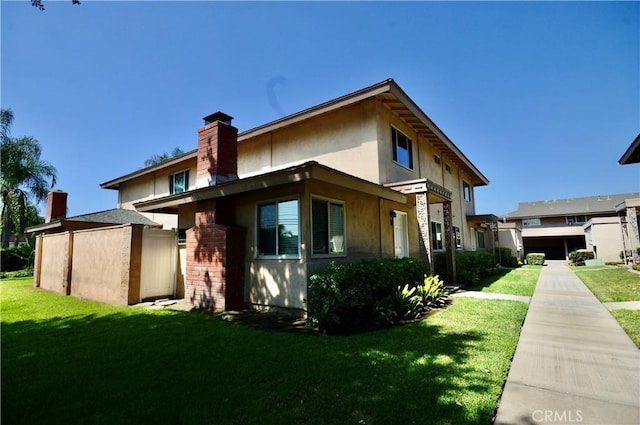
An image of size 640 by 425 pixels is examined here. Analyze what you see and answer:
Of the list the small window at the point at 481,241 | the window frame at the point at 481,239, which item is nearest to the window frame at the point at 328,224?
the window frame at the point at 481,239

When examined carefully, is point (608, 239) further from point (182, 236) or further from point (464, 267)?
point (182, 236)

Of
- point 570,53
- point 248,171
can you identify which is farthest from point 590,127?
point 248,171

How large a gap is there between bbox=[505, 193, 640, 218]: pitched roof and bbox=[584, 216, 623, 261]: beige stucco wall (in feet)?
43.7

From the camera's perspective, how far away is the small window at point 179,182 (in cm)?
1727

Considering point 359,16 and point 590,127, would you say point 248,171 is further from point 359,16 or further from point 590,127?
point 590,127

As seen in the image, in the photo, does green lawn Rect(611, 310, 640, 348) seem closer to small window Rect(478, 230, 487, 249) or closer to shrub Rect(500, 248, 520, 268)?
small window Rect(478, 230, 487, 249)

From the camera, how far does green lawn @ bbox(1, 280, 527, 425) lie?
316 cm

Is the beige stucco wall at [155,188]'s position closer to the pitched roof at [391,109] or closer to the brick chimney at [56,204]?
the pitched roof at [391,109]

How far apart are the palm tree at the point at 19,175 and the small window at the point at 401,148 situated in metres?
30.5

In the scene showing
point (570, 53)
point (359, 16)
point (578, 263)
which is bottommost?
point (578, 263)

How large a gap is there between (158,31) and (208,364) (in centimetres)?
1073

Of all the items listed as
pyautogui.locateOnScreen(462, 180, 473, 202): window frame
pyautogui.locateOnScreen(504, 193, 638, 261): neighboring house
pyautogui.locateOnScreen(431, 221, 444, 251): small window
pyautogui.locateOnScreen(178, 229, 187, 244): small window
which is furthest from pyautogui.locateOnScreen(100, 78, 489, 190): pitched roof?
pyautogui.locateOnScreen(504, 193, 638, 261): neighboring house

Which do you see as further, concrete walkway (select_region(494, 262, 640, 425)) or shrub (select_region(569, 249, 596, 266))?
shrub (select_region(569, 249, 596, 266))

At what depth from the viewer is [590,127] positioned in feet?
79.7
